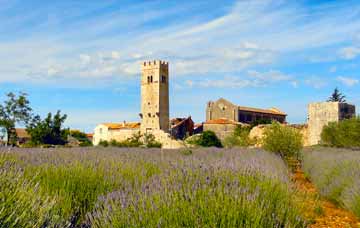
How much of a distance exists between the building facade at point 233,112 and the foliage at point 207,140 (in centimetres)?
1057

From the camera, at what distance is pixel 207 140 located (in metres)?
52.0

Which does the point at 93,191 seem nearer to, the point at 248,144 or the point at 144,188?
the point at 144,188

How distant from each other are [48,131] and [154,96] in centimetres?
3549

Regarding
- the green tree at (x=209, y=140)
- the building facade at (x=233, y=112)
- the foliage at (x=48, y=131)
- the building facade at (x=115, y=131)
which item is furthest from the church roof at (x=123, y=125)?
the foliage at (x=48, y=131)

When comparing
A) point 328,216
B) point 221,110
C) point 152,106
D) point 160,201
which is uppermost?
point 152,106

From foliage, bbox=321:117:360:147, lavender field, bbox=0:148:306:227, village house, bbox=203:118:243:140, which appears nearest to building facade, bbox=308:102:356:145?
village house, bbox=203:118:243:140

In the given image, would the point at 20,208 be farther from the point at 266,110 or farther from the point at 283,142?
the point at 266,110

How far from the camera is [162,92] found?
64562 mm

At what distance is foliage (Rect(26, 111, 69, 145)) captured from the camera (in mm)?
28422

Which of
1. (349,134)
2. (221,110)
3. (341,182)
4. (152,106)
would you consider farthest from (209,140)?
(341,182)

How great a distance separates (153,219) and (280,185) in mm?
1637

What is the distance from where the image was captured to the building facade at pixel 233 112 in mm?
65812

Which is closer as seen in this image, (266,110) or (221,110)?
(221,110)

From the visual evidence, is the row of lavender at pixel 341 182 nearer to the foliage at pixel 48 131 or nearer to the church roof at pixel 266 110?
the foliage at pixel 48 131
